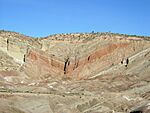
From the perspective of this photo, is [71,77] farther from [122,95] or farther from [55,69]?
[122,95]

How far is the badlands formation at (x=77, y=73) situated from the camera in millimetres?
61031

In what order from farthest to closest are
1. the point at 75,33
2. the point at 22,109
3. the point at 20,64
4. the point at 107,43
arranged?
the point at 75,33, the point at 107,43, the point at 20,64, the point at 22,109

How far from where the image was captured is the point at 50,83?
77812 millimetres

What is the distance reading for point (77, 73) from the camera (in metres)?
89.3

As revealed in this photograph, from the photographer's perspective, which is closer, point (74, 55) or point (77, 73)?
point (77, 73)

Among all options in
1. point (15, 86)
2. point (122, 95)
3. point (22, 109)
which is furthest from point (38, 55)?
point (22, 109)

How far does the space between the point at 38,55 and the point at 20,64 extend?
502 centimetres

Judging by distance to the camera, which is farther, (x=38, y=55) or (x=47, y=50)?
Result: (x=47, y=50)

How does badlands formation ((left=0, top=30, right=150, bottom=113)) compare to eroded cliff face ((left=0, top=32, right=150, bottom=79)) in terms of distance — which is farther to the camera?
eroded cliff face ((left=0, top=32, right=150, bottom=79))

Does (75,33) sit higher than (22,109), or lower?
higher

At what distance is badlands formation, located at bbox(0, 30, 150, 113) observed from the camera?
61.0 m

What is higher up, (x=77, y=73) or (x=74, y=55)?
(x=74, y=55)

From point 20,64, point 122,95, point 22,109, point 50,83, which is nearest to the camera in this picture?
point 22,109

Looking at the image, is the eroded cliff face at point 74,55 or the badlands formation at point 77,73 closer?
the badlands formation at point 77,73
